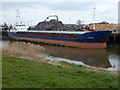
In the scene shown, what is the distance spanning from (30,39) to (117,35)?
16.7m

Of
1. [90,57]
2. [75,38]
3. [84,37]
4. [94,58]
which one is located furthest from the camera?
[75,38]

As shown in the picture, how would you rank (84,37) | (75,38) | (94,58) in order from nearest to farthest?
(94,58) → (84,37) → (75,38)

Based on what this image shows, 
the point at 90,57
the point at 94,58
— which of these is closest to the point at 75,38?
the point at 90,57

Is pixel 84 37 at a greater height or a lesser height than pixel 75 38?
greater

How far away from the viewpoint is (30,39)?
35.9 metres

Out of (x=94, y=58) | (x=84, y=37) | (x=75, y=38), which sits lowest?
(x=94, y=58)

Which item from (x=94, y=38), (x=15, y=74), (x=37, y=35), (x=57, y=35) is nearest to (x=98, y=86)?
(x=15, y=74)

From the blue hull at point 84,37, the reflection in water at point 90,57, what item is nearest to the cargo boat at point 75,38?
the blue hull at point 84,37

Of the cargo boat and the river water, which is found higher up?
the cargo boat

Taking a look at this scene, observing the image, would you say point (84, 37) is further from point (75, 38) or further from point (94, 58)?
point (94, 58)

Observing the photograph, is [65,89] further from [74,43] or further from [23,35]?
[23,35]

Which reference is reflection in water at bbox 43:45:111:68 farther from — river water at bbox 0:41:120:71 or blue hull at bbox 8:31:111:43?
blue hull at bbox 8:31:111:43

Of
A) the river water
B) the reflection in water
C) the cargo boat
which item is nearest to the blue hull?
the cargo boat

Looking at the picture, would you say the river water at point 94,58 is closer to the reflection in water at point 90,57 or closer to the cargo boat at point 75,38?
the reflection in water at point 90,57
